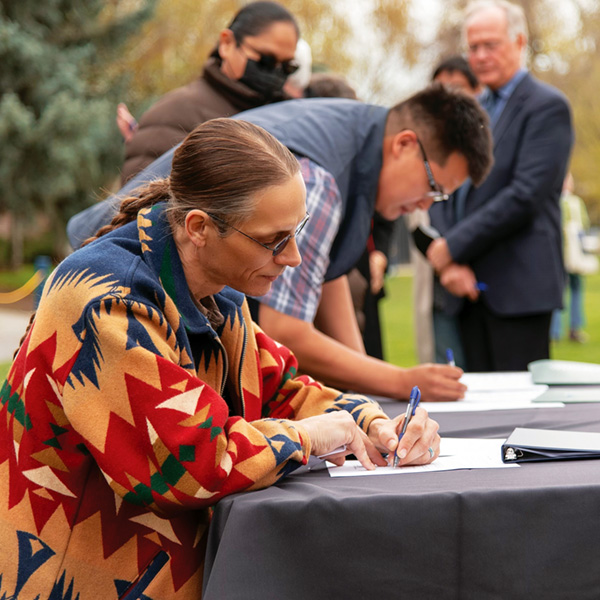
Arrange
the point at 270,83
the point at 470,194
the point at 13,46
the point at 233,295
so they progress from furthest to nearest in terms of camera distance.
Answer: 1. the point at 13,46
2. the point at 470,194
3. the point at 270,83
4. the point at 233,295

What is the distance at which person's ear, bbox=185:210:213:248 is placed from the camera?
1461 mm

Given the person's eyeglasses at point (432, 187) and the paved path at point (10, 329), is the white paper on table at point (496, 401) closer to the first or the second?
the person's eyeglasses at point (432, 187)

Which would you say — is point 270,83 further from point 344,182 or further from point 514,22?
point 514,22

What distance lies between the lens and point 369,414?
1.75 m

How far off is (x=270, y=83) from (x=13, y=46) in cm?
1166

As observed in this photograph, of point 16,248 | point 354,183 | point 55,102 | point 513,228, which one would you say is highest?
point 354,183

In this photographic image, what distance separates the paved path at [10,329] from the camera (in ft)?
29.3

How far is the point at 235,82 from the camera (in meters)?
3.23

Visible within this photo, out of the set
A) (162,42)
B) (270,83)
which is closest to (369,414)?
(270,83)

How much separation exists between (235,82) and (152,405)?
216cm

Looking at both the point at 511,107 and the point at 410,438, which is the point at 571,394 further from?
the point at 511,107

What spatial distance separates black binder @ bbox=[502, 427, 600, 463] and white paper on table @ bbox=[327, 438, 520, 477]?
0.03 meters

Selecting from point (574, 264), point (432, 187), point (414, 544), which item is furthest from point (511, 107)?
point (574, 264)

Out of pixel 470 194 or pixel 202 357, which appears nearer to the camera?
pixel 202 357
